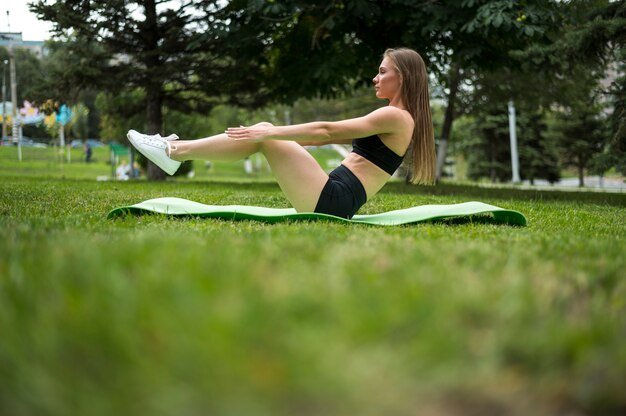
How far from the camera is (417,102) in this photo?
446 cm

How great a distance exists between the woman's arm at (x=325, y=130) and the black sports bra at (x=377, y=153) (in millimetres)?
219

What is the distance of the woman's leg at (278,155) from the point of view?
428cm

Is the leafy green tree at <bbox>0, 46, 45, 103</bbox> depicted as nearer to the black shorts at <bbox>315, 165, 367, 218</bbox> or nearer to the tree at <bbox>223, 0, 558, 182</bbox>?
the tree at <bbox>223, 0, 558, 182</bbox>

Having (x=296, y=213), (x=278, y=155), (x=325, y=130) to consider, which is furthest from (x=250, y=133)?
(x=296, y=213)

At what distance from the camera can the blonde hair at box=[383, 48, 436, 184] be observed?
4.43m

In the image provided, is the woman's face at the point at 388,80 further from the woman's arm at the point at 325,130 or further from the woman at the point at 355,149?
the woman's arm at the point at 325,130

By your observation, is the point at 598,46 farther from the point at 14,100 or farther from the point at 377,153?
the point at 14,100

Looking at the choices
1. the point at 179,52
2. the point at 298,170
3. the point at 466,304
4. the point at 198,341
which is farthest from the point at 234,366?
the point at 179,52

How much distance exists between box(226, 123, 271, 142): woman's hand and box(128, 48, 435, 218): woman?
1 cm

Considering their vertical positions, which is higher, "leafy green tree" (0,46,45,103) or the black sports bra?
"leafy green tree" (0,46,45,103)

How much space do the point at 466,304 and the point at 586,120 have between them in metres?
29.0

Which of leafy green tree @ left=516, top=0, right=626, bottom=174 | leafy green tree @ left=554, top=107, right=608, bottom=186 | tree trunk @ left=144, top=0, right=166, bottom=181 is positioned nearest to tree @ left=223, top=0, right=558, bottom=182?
leafy green tree @ left=516, top=0, right=626, bottom=174

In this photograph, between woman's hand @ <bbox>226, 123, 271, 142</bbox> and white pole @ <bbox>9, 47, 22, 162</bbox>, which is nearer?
woman's hand @ <bbox>226, 123, 271, 142</bbox>

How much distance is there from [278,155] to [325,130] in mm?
493
